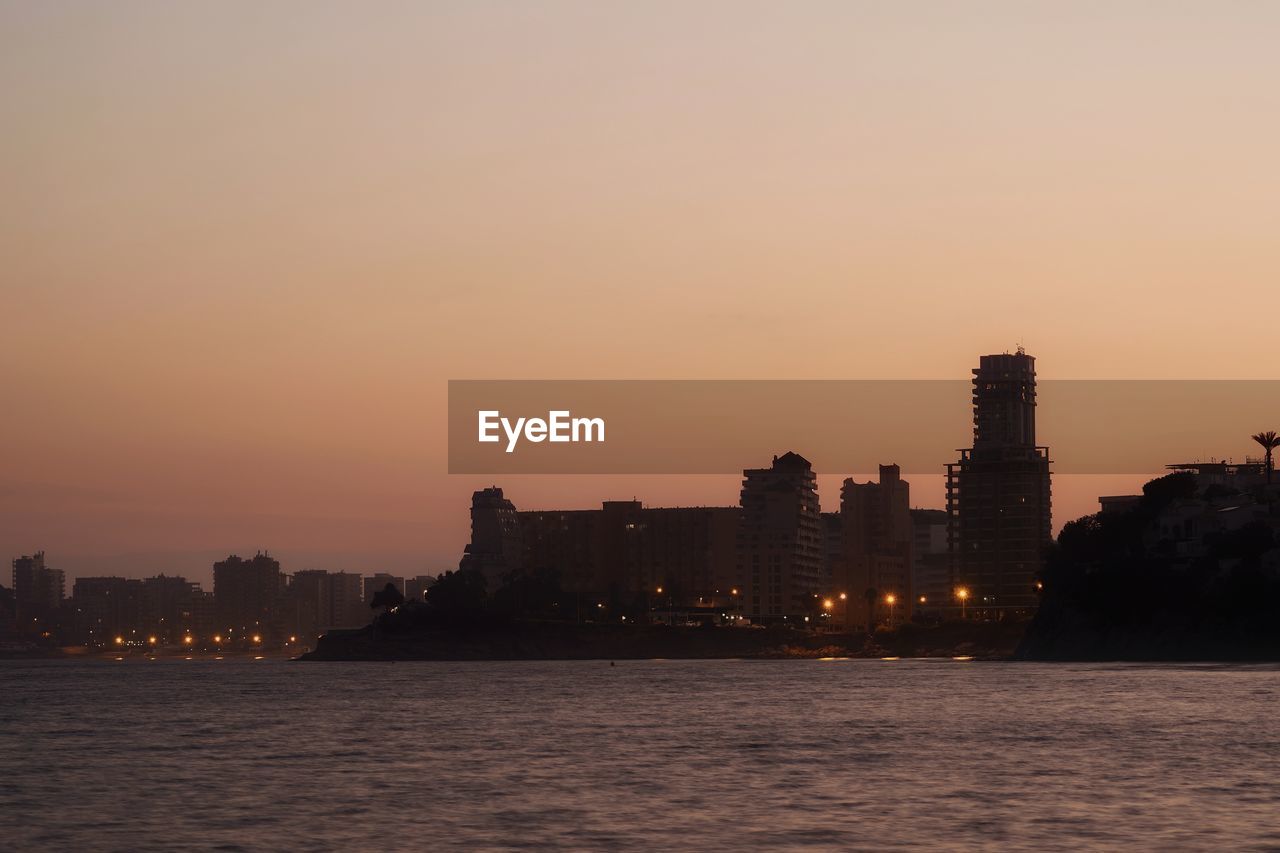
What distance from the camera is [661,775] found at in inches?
2913

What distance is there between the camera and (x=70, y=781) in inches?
2965

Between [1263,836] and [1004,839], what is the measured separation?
25.4 ft

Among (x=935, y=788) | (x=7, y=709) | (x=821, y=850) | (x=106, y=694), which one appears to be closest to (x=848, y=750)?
(x=935, y=788)

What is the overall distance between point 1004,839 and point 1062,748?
1455 inches

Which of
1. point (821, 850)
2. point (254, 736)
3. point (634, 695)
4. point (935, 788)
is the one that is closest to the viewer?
point (821, 850)

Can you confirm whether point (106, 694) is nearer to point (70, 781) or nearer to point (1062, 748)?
point (70, 781)

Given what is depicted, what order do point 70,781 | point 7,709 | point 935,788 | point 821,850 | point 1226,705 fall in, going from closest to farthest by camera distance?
point 821,850 → point 935,788 → point 70,781 → point 1226,705 → point 7,709

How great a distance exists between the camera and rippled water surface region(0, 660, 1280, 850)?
178 feet

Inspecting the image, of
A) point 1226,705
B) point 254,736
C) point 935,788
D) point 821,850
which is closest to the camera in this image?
point 821,850

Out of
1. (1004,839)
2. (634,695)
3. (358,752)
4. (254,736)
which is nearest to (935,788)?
(1004,839)

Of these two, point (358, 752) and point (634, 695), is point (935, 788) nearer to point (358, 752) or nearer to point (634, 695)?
point (358, 752)

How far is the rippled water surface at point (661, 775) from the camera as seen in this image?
178ft

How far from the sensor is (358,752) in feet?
294

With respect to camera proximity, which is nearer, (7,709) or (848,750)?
(848,750)
